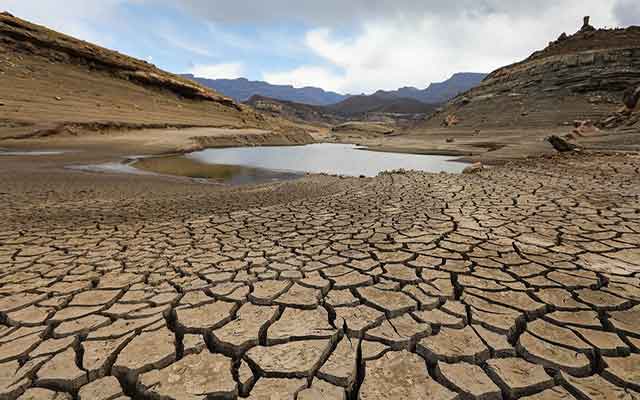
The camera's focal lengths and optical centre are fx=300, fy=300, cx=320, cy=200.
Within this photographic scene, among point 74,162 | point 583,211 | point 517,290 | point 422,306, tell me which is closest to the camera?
point 422,306

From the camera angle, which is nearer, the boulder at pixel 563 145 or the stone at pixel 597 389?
the stone at pixel 597 389

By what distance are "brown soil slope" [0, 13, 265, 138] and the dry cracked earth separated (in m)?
18.7

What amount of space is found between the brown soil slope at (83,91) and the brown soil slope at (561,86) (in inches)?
1013

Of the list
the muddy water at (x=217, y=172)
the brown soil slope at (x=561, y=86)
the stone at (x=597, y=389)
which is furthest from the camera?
the brown soil slope at (x=561, y=86)

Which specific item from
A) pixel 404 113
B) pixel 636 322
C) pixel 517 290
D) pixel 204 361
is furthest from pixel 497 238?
pixel 404 113

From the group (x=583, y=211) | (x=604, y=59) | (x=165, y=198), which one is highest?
(x=604, y=59)

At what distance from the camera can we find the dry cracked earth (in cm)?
129

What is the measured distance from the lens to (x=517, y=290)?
1986mm

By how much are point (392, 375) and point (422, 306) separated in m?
0.61

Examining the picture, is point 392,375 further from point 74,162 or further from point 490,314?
point 74,162

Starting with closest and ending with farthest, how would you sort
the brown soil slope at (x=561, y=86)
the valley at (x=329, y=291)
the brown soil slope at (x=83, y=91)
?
the valley at (x=329, y=291), the brown soil slope at (x=83, y=91), the brown soil slope at (x=561, y=86)

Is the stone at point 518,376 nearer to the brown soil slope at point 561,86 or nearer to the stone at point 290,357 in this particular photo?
the stone at point 290,357

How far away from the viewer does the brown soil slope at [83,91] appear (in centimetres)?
1820

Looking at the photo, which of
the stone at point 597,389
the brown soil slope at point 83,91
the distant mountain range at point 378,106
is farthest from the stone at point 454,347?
the distant mountain range at point 378,106
